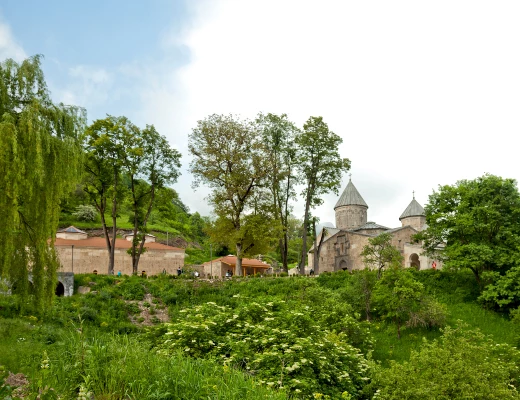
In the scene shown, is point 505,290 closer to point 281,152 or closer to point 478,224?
point 478,224

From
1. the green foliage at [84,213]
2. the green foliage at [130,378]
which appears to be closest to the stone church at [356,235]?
the green foliage at [130,378]

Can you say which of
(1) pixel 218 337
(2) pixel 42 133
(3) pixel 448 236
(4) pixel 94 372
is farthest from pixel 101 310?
(3) pixel 448 236

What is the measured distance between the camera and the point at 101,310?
19625mm

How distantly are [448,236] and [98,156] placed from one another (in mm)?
21333

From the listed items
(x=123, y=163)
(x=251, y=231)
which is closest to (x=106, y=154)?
(x=123, y=163)

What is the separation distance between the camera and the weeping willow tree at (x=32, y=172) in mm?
10914

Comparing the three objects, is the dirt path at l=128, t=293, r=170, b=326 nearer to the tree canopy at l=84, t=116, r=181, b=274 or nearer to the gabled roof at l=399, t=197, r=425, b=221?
the tree canopy at l=84, t=116, r=181, b=274

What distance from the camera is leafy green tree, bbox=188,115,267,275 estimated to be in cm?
2880

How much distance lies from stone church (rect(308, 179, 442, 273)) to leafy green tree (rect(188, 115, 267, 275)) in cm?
807

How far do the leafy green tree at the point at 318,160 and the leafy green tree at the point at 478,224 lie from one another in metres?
7.56

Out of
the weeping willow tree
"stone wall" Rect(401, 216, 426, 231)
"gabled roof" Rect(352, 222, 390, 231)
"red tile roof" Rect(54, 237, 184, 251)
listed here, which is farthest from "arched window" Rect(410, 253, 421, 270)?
the weeping willow tree

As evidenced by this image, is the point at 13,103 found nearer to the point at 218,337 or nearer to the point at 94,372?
the point at 218,337

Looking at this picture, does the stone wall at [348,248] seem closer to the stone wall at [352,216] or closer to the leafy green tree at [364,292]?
the stone wall at [352,216]

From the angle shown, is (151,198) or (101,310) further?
(151,198)
